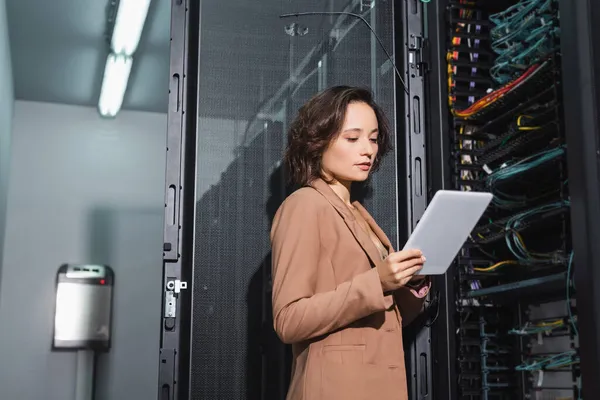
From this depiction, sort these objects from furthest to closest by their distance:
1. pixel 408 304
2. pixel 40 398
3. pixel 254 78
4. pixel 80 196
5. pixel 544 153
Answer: pixel 80 196
pixel 40 398
pixel 254 78
pixel 544 153
pixel 408 304

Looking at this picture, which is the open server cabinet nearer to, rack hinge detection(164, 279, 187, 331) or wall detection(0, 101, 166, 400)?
rack hinge detection(164, 279, 187, 331)

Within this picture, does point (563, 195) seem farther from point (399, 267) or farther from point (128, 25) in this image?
point (128, 25)

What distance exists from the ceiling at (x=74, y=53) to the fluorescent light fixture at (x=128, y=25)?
84 millimetres

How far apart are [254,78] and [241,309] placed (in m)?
0.63

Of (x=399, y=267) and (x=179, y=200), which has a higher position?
(x=179, y=200)

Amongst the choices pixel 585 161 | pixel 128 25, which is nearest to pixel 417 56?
pixel 585 161

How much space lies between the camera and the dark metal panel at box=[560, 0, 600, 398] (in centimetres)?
151

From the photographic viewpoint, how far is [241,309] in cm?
190

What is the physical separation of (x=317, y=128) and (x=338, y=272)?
0.34 metres

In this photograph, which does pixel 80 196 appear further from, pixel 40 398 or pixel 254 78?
pixel 254 78

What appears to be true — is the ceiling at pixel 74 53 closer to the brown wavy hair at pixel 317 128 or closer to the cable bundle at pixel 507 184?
the cable bundle at pixel 507 184

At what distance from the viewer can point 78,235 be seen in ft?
18.2

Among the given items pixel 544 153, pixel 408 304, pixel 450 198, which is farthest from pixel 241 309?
pixel 544 153

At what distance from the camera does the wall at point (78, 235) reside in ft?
17.3
